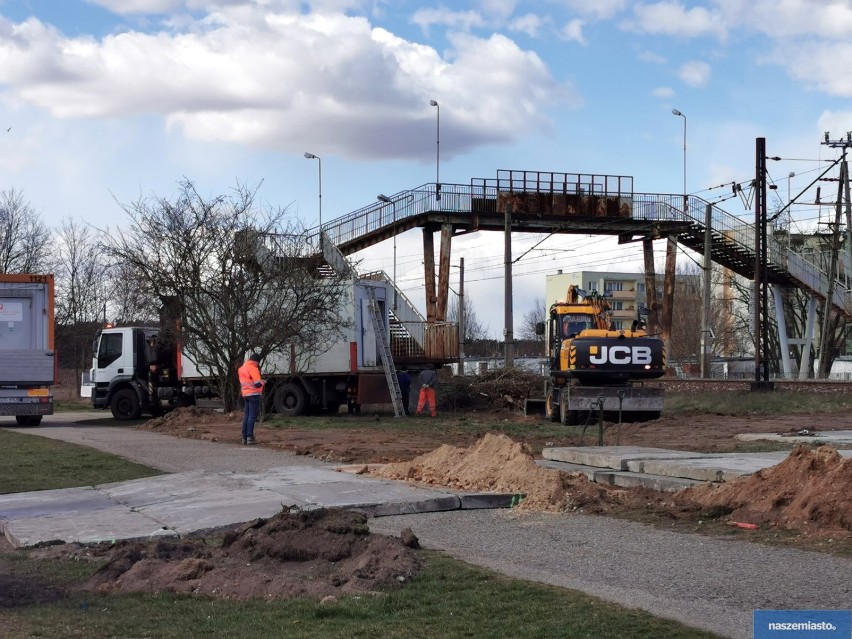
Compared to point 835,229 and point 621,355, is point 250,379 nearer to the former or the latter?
point 621,355

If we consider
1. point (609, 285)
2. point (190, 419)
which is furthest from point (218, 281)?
point (609, 285)

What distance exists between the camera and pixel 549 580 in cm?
811

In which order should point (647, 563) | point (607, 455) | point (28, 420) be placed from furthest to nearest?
point (28, 420), point (607, 455), point (647, 563)

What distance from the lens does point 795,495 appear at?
10625 millimetres

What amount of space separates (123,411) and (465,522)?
24149 millimetres

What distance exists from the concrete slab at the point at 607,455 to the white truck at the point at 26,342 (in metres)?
17.1

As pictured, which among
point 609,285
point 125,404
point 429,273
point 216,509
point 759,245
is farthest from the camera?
point 609,285

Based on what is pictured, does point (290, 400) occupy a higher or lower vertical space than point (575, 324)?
lower

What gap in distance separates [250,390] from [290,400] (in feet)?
39.5

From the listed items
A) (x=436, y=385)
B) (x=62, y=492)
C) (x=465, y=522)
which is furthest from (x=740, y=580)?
(x=436, y=385)

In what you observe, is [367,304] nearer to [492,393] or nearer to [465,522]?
[492,393]

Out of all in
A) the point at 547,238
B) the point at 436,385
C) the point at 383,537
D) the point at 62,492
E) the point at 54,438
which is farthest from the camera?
the point at 547,238

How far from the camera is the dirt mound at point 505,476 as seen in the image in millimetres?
11977

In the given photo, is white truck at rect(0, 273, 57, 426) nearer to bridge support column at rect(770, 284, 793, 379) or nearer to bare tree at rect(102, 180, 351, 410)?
bare tree at rect(102, 180, 351, 410)
